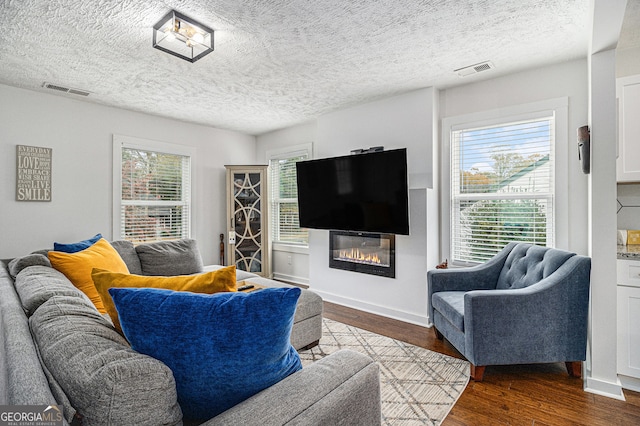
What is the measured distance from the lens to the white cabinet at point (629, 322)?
2.17 meters

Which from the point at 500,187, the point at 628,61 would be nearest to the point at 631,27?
the point at 628,61

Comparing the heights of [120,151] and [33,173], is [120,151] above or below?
above

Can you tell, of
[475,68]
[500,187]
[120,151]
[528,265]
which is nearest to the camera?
[528,265]

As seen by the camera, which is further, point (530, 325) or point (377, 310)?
point (377, 310)

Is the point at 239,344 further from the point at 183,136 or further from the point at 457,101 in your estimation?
the point at 183,136

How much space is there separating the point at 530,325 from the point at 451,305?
535 mm

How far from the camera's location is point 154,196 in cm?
442

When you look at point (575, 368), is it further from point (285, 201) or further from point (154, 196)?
point (154, 196)

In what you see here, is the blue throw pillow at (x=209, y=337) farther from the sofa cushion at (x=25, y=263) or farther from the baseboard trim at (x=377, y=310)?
the baseboard trim at (x=377, y=310)

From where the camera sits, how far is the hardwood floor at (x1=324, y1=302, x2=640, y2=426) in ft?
6.19

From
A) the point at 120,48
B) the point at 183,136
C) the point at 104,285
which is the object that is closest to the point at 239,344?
the point at 104,285

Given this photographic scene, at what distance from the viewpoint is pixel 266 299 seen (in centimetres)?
96

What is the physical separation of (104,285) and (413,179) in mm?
3036

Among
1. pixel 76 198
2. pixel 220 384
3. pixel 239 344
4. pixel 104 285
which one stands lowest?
pixel 220 384
